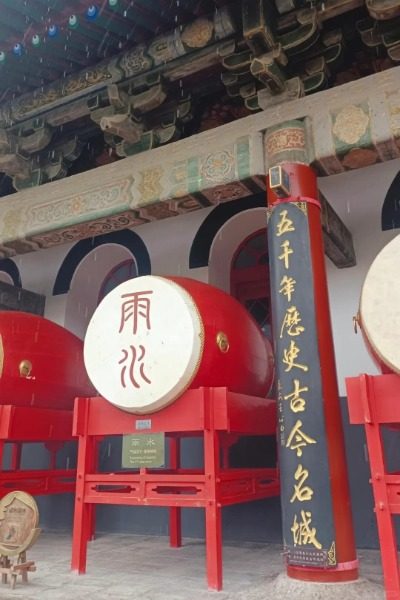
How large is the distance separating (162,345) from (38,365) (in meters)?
1.65

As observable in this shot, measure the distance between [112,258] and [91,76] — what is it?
2.45 meters

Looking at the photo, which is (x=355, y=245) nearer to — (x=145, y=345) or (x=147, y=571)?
(x=145, y=345)

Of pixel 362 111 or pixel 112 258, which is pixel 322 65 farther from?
pixel 112 258

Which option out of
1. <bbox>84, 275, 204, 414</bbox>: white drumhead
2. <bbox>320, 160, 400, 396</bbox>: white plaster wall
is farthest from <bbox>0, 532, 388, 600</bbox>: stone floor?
<bbox>320, 160, 400, 396</bbox>: white plaster wall

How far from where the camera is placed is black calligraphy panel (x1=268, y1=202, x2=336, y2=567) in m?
2.76

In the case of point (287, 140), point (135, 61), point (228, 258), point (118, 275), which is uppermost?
point (135, 61)

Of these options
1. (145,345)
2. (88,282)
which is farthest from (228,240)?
(145,345)

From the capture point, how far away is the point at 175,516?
4.46m

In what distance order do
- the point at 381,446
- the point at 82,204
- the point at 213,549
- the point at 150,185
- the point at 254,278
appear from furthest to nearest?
1. the point at 254,278
2. the point at 82,204
3. the point at 150,185
4. the point at 213,549
5. the point at 381,446

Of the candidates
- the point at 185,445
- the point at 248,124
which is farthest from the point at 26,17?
the point at 185,445

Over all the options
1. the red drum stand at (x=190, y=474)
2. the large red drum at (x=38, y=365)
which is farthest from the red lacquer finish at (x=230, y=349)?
the large red drum at (x=38, y=365)

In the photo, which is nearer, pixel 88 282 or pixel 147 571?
pixel 147 571

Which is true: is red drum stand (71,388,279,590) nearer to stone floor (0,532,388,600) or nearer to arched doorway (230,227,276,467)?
stone floor (0,532,388,600)

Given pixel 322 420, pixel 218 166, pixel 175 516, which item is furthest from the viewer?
pixel 175 516
